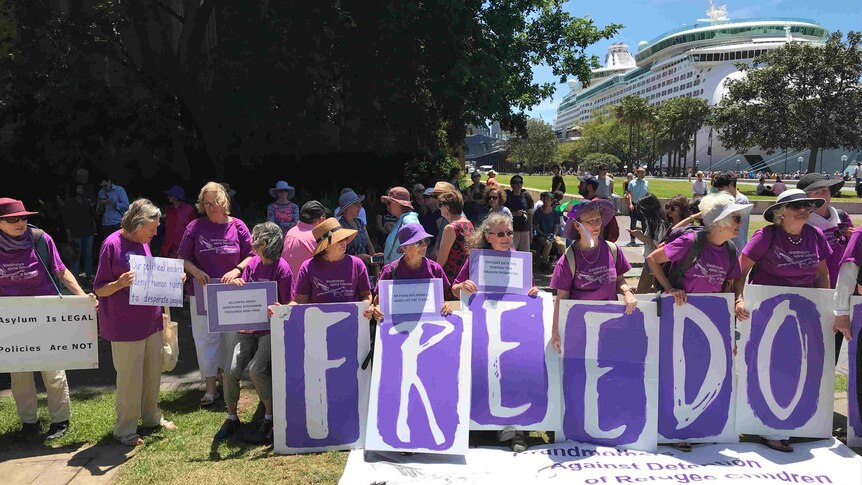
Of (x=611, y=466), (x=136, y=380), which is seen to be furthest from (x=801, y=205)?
(x=136, y=380)

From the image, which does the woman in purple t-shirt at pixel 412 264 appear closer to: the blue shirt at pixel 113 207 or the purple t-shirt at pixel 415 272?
the purple t-shirt at pixel 415 272

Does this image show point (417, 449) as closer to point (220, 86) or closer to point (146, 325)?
point (146, 325)

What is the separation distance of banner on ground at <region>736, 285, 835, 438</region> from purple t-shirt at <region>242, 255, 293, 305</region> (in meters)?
3.31

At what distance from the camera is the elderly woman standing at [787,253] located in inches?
167

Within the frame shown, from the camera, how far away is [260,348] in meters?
4.39

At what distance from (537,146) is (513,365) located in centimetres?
9447

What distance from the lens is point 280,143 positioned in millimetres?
16859

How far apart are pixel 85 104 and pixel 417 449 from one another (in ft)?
45.3

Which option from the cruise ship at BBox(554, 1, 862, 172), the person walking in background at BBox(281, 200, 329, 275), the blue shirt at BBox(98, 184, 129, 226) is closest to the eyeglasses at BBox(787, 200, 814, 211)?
the person walking in background at BBox(281, 200, 329, 275)

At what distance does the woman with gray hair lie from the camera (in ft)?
14.3

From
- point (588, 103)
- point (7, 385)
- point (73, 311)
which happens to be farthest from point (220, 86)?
point (588, 103)

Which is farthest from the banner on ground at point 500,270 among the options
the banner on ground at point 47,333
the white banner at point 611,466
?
the banner on ground at point 47,333

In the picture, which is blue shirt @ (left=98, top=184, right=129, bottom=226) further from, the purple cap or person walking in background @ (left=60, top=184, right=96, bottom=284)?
the purple cap

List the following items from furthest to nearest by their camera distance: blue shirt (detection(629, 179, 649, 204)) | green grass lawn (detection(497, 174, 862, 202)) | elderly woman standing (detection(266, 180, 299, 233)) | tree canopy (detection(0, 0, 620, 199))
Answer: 1. green grass lawn (detection(497, 174, 862, 202))
2. blue shirt (detection(629, 179, 649, 204))
3. tree canopy (detection(0, 0, 620, 199))
4. elderly woman standing (detection(266, 180, 299, 233))
